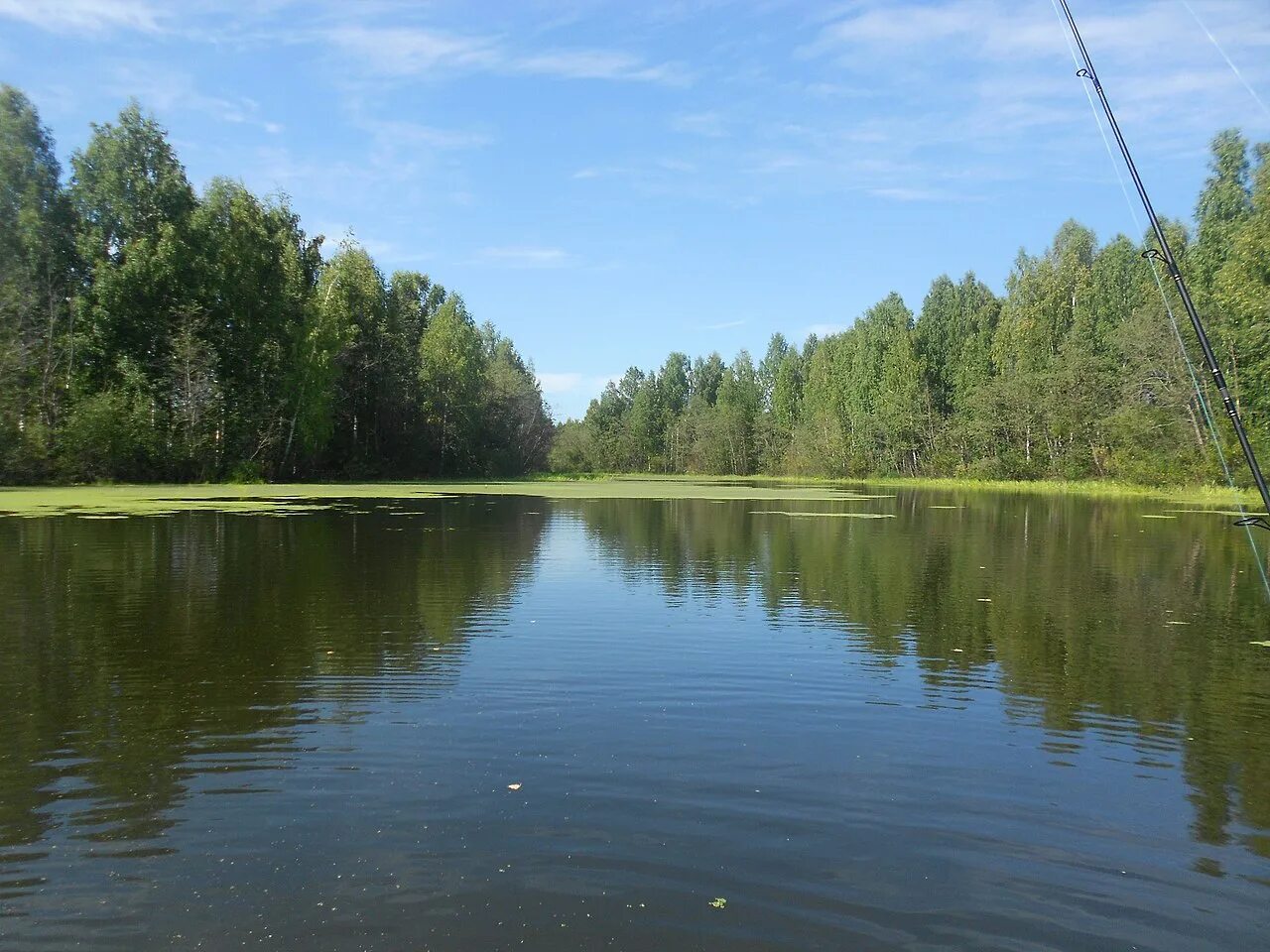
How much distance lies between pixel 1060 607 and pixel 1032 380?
57050mm

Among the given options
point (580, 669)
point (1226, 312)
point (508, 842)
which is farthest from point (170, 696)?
point (1226, 312)

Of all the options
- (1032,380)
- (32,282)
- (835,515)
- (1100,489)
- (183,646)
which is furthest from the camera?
(1032,380)

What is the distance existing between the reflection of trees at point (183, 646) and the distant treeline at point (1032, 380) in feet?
75.0

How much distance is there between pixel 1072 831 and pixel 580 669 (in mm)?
4640

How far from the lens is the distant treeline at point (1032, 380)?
150ft

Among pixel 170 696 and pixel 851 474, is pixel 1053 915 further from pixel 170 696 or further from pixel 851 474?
pixel 851 474

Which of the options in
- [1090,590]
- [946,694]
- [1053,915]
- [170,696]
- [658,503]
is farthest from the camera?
[658,503]

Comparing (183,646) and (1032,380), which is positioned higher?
(1032,380)

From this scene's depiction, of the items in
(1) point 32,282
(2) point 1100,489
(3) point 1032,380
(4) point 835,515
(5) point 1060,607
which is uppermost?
(1) point 32,282

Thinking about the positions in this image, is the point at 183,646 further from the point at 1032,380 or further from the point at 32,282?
the point at 1032,380

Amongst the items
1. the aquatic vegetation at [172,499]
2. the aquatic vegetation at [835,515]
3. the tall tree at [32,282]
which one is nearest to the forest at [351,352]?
the tall tree at [32,282]

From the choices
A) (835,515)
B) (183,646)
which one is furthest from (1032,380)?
(183,646)

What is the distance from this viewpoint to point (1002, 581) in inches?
592

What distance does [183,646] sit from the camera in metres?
9.16
